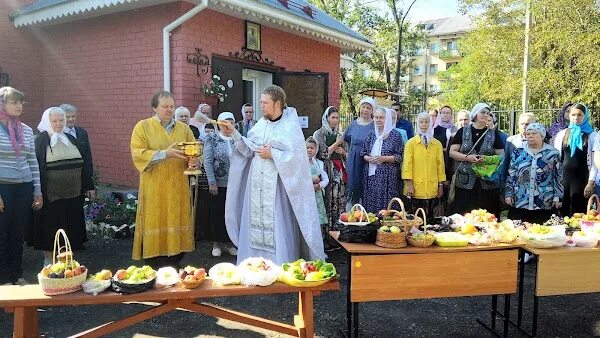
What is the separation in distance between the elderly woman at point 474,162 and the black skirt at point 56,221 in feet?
14.5

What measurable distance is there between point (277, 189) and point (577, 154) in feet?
13.2

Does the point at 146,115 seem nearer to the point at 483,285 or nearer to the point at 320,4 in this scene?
the point at 483,285

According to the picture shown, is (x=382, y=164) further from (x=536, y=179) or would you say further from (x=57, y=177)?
(x=57, y=177)

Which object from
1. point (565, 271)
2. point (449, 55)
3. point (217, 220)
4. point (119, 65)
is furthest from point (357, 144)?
point (449, 55)

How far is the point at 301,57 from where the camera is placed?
33.6 ft

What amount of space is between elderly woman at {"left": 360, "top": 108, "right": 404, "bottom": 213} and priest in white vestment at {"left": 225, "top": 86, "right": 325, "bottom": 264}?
5.94 feet

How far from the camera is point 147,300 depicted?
2848 millimetres

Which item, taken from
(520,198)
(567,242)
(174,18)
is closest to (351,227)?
(567,242)

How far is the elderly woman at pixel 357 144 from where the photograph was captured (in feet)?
19.8

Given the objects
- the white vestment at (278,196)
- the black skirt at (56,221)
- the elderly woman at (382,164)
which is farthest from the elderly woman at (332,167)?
the black skirt at (56,221)

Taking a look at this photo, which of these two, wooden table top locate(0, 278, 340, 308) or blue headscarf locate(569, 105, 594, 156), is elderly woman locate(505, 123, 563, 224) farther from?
→ wooden table top locate(0, 278, 340, 308)

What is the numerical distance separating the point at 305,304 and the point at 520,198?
3.16 m

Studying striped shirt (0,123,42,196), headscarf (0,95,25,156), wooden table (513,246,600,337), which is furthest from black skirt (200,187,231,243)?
wooden table (513,246,600,337)

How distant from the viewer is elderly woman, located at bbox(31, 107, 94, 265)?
15.8ft
